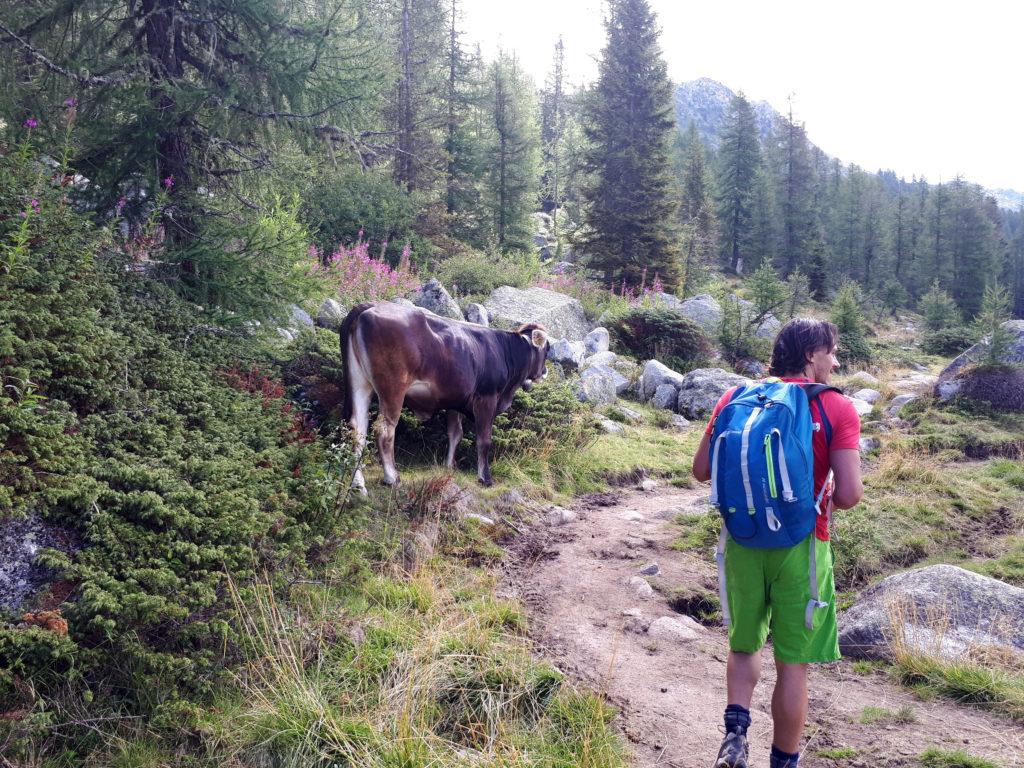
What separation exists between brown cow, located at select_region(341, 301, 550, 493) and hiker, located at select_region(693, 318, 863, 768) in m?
3.43

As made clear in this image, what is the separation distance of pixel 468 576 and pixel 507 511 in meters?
1.86

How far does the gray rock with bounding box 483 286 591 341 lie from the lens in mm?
14302

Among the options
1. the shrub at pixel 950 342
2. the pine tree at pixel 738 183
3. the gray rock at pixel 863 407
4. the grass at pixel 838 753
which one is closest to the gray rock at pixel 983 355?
the gray rock at pixel 863 407

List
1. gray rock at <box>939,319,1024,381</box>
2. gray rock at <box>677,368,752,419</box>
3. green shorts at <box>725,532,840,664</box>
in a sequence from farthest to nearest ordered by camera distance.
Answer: gray rock at <box>939,319,1024,381</box> < gray rock at <box>677,368,752,419</box> < green shorts at <box>725,532,840,664</box>

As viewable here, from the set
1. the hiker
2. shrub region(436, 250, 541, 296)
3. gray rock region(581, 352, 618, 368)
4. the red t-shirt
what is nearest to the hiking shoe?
the hiker

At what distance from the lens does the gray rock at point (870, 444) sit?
10734 millimetres

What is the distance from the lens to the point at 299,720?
2992 millimetres

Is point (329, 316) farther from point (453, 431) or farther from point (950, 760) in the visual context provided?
point (950, 760)

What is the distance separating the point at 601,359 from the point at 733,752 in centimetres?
1191

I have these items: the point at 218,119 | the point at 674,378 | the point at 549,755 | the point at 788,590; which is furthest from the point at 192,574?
the point at 674,378

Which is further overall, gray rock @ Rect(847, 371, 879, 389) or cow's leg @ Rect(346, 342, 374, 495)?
gray rock @ Rect(847, 371, 879, 389)

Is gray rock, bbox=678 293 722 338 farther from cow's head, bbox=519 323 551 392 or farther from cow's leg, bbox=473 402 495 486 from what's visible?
cow's leg, bbox=473 402 495 486

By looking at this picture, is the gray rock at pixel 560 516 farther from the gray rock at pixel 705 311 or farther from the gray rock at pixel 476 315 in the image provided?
the gray rock at pixel 705 311

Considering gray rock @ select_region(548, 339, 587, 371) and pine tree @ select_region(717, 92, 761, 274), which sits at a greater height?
pine tree @ select_region(717, 92, 761, 274)
